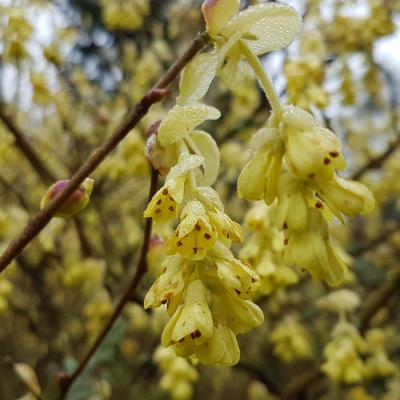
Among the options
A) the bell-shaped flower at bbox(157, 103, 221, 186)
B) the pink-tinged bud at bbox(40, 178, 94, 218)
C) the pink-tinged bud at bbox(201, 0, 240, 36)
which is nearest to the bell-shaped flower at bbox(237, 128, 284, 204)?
the bell-shaped flower at bbox(157, 103, 221, 186)

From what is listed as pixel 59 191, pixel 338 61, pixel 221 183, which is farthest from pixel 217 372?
pixel 59 191

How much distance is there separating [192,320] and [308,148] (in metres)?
0.26

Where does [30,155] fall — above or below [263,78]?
below

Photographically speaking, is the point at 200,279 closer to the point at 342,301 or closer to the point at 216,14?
the point at 216,14

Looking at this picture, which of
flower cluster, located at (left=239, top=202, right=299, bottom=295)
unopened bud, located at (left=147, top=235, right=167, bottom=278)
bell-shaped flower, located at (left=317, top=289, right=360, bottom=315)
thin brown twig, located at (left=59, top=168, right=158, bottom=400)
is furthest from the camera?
bell-shaped flower, located at (left=317, top=289, right=360, bottom=315)

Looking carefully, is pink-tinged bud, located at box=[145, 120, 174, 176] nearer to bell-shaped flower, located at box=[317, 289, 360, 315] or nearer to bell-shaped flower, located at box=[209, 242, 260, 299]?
bell-shaped flower, located at box=[209, 242, 260, 299]

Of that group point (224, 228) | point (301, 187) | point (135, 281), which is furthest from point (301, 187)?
point (135, 281)

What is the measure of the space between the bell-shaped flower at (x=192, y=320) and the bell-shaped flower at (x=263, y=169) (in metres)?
0.14

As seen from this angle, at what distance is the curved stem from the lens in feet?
2.67

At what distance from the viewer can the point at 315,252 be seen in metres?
0.79

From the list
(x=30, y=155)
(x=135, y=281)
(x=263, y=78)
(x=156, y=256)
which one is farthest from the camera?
(x=30, y=155)

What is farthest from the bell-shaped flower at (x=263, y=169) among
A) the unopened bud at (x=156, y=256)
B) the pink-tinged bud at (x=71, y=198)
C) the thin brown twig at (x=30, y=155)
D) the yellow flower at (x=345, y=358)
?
the thin brown twig at (x=30, y=155)

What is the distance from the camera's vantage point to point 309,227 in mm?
800

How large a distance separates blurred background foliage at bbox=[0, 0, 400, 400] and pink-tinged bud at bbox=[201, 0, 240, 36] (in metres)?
0.63
